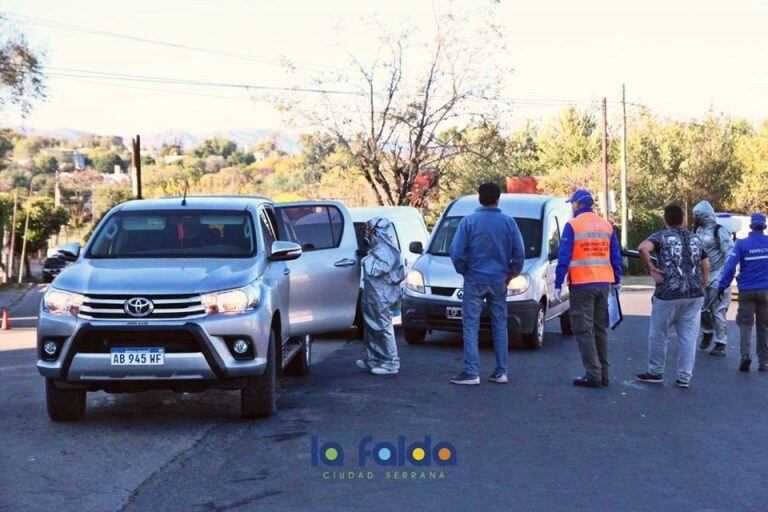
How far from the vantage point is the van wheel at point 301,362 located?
11859 millimetres

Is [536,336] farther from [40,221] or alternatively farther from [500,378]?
[40,221]

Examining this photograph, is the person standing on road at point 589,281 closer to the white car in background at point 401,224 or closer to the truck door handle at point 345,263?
the truck door handle at point 345,263

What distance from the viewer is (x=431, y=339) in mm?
15883

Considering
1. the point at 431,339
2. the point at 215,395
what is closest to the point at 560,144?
the point at 431,339

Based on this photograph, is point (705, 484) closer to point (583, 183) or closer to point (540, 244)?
point (540, 244)

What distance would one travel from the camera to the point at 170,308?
27.9ft

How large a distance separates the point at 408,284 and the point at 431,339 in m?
1.38

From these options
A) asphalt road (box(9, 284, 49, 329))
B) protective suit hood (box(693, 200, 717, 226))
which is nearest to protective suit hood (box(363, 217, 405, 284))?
protective suit hood (box(693, 200, 717, 226))

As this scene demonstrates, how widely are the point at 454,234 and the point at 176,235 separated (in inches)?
242

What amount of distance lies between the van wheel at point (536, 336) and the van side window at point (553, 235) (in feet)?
3.81

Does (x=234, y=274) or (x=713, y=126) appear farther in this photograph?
(x=713, y=126)

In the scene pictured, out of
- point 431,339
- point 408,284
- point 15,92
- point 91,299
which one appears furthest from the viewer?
point 15,92

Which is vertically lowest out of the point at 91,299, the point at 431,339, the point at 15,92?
the point at 431,339

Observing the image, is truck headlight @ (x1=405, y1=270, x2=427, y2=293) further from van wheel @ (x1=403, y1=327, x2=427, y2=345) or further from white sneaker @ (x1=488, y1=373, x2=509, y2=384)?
white sneaker @ (x1=488, y1=373, x2=509, y2=384)
